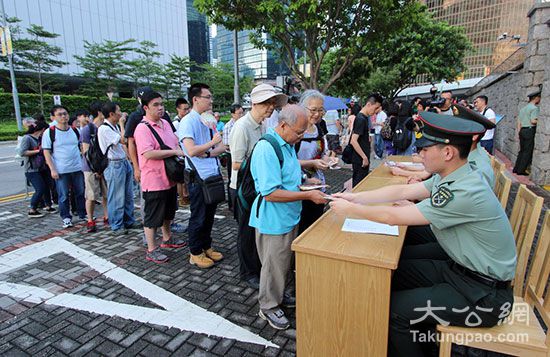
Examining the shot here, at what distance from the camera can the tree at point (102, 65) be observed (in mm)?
29094

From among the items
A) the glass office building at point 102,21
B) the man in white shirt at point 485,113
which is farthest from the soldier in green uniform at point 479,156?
the glass office building at point 102,21

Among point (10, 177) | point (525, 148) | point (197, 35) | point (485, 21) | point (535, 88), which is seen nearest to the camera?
point (525, 148)

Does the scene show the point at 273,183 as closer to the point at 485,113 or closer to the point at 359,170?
the point at 359,170

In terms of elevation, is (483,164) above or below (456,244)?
above

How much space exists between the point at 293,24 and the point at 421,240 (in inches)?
331

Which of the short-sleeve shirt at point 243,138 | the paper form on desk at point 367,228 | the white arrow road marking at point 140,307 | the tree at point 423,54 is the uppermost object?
the tree at point 423,54

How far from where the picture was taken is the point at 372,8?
8.80 m

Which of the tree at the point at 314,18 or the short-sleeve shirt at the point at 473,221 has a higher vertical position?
the tree at the point at 314,18

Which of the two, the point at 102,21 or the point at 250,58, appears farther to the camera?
the point at 250,58

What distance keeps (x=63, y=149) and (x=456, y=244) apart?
5357 millimetres

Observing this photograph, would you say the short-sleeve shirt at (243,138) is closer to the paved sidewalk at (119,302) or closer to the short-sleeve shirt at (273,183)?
the short-sleeve shirt at (273,183)

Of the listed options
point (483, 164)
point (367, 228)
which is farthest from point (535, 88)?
point (367, 228)

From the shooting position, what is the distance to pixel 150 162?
3.83m

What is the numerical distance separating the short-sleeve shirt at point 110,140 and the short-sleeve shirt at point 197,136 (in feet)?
5.19
